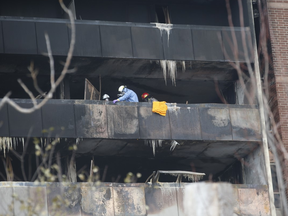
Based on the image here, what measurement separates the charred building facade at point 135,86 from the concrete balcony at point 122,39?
37mm

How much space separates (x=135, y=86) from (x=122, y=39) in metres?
3.07

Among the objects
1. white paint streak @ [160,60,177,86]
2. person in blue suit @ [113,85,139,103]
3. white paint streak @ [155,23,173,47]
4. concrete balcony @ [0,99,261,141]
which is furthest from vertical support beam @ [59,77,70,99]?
white paint streak @ [155,23,173,47]

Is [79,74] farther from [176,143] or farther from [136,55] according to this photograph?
[176,143]

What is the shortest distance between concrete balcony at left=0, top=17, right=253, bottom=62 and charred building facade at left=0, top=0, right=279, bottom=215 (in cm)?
4

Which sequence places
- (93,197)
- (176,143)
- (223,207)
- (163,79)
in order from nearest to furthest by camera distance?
(223,207)
(93,197)
(176,143)
(163,79)

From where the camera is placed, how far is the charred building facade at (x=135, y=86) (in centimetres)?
2547

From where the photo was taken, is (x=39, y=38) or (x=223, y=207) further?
(x=39, y=38)

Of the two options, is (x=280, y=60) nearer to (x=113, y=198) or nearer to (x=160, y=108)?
(x=160, y=108)

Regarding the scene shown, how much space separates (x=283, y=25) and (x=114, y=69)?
24.9 ft

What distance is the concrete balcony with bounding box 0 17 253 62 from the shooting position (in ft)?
84.0

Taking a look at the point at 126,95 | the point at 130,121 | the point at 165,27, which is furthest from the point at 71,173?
the point at 165,27

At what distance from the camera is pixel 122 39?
87.8 feet

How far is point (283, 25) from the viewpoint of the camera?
29.7 m

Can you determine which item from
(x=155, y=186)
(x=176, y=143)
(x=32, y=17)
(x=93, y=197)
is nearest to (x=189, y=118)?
(x=176, y=143)
